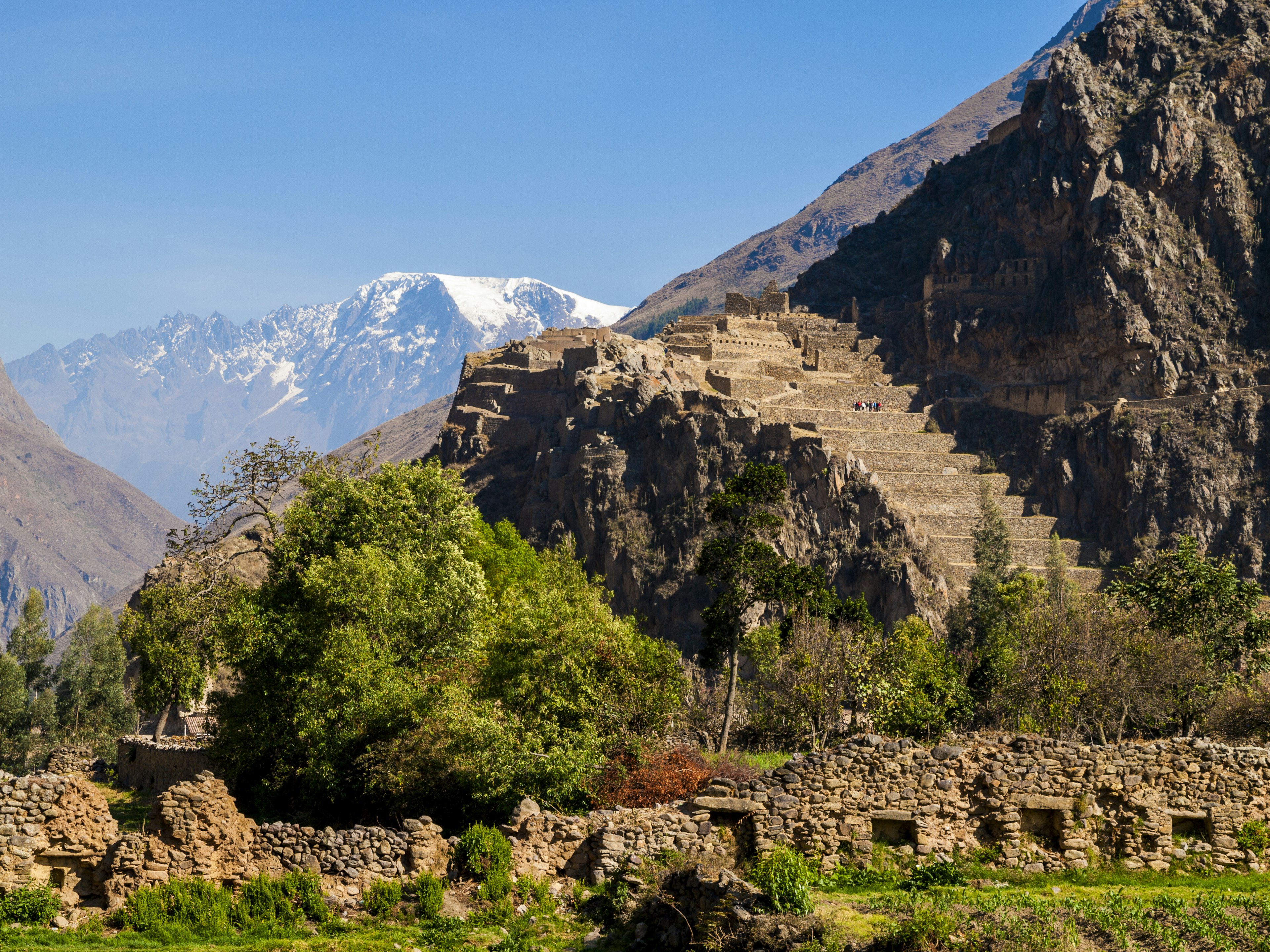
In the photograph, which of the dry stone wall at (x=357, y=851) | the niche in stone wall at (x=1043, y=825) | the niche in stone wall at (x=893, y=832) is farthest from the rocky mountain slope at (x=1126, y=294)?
the dry stone wall at (x=357, y=851)

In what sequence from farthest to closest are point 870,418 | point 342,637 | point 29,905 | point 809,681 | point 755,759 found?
1. point 870,418
2. point 809,681
3. point 755,759
4. point 342,637
5. point 29,905

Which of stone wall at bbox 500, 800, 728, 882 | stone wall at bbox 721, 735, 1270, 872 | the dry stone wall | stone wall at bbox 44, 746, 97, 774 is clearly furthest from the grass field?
stone wall at bbox 44, 746, 97, 774

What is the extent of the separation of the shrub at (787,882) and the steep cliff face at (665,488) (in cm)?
7147

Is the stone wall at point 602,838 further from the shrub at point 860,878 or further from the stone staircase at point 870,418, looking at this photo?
the stone staircase at point 870,418

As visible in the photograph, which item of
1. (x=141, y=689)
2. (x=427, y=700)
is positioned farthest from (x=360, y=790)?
(x=141, y=689)

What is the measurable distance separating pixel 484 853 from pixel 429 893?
1.27 m

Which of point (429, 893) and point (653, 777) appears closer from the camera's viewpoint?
point (429, 893)

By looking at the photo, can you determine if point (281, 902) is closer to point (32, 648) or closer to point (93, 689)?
point (93, 689)

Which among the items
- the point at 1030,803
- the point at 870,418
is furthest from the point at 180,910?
the point at 870,418

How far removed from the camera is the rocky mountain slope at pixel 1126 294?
11256cm

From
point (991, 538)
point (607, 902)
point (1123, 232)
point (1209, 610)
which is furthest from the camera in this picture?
point (1123, 232)

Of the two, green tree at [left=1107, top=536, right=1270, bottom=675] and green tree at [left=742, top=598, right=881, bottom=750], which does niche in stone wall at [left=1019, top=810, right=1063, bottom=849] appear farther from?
green tree at [left=1107, top=536, right=1270, bottom=675]

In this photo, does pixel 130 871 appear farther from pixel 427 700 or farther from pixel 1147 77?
pixel 1147 77

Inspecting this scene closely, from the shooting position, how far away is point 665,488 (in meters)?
101
